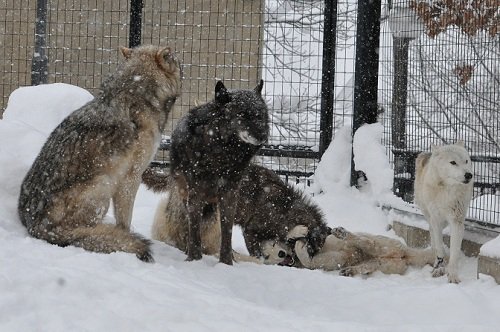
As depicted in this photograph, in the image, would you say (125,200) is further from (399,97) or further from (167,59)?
(399,97)

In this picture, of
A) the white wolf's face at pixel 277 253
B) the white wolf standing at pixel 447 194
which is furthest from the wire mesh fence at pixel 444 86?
the white wolf's face at pixel 277 253

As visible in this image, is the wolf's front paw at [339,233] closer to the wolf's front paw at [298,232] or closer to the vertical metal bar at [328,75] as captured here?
the wolf's front paw at [298,232]

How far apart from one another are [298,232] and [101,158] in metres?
1.93

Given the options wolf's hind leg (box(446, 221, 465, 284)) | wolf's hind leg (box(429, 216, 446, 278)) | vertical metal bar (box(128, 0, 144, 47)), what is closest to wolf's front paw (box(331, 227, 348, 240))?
wolf's hind leg (box(429, 216, 446, 278))

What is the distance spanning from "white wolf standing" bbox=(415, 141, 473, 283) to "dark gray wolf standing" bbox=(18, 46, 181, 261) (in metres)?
2.36

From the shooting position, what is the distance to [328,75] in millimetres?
8336

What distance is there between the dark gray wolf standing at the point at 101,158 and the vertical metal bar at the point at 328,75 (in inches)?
125

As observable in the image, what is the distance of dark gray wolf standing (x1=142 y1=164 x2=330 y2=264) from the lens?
5.97 metres

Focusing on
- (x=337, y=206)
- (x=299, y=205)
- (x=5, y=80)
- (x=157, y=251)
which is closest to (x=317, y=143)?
(x=337, y=206)

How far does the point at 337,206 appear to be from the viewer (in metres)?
7.73

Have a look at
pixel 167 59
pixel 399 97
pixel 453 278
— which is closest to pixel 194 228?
pixel 167 59

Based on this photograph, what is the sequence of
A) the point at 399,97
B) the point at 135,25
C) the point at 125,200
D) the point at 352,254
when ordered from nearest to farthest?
the point at 125,200, the point at 352,254, the point at 399,97, the point at 135,25

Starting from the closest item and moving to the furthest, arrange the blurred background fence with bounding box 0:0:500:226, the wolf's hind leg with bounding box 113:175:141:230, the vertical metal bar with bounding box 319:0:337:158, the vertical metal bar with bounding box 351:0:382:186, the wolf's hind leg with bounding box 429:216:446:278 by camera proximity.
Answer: the wolf's hind leg with bounding box 113:175:141:230, the wolf's hind leg with bounding box 429:216:446:278, the blurred background fence with bounding box 0:0:500:226, the vertical metal bar with bounding box 351:0:382:186, the vertical metal bar with bounding box 319:0:337:158

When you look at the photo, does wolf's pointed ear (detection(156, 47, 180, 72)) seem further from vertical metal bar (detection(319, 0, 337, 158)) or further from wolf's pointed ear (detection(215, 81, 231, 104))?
vertical metal bar (detection(319, 0, 337, 158))
